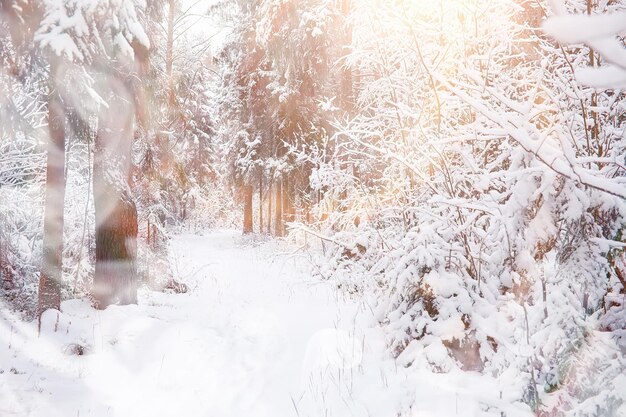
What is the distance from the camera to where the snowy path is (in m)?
4.00

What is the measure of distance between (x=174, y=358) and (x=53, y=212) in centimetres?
319

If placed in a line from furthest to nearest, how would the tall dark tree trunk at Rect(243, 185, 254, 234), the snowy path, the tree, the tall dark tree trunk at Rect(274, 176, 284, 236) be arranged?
the tall dark tree trunk at Rect(243, 185, 254, 234), the tall dark tree trunk at Rect(274, 176, 284, 236), the tree, the snowy path

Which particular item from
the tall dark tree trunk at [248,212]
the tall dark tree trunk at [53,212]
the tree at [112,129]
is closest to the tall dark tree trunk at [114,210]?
the tree at [112,129]

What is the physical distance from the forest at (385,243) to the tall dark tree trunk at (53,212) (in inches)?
1.2

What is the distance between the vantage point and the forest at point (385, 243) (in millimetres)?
2680

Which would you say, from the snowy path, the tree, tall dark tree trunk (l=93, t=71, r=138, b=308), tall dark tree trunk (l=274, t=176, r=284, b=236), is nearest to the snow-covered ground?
the snowy path

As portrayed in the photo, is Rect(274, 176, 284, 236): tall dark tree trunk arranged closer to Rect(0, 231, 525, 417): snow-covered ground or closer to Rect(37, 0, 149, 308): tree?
Rect(37, 0, 149, 308): tree

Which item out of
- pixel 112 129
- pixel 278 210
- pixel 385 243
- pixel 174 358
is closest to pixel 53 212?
pixel 112 129

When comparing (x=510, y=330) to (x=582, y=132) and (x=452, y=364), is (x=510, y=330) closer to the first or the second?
(x=452, y=364)

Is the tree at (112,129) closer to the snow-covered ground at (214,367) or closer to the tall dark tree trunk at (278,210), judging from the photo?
the snow-covered ground at (214,367)

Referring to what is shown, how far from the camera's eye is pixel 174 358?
534 cm

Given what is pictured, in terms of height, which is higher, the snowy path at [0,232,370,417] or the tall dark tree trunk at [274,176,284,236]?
the tall dark tree trunk at [274,176,284,236]

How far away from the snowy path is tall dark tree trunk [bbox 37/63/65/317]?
41 centimetres

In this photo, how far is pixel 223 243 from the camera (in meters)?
24.8
